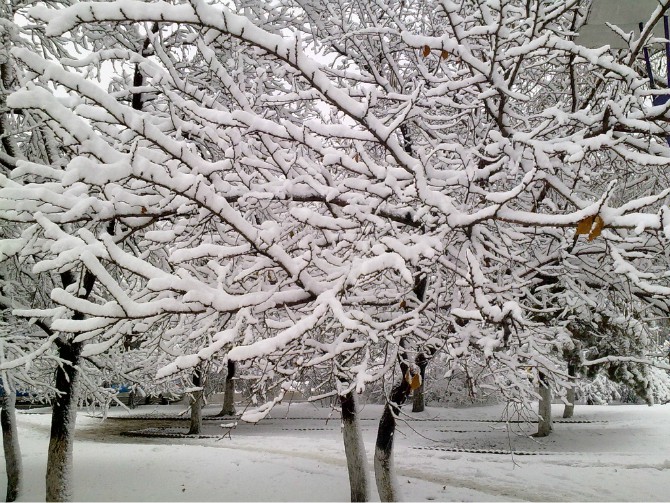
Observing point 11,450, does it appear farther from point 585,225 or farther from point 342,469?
point 585,225

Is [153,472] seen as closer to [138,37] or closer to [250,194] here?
[138,37]

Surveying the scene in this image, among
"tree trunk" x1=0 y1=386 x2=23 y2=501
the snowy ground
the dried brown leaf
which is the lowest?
the snowy ground

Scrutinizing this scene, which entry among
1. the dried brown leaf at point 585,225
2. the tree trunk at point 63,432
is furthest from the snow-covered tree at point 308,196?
the tree trunk at point 63,432

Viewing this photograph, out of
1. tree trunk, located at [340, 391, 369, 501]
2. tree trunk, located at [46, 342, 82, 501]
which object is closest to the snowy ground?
tree trunk, located at [340, 391, 369, 501]

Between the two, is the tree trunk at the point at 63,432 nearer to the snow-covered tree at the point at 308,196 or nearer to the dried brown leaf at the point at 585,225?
the snow-covered tree at the point at 308,196

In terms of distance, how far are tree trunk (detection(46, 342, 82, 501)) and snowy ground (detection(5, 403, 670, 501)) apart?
6.31ft

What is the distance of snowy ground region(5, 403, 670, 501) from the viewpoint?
7902 mm

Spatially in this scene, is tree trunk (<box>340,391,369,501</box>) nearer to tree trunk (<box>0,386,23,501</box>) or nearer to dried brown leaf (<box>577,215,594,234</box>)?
tree trunk (<box>0,386,23,501</box>)

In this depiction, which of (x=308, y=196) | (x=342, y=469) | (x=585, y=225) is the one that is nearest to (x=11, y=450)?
(x=342, y=469)

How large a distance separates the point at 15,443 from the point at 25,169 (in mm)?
7389

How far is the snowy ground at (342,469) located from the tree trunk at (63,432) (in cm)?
192

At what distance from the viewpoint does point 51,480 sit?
229 inches

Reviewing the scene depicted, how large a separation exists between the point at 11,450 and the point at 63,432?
2671 mm

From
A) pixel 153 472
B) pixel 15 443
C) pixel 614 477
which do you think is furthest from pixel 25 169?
pixel 614 477
